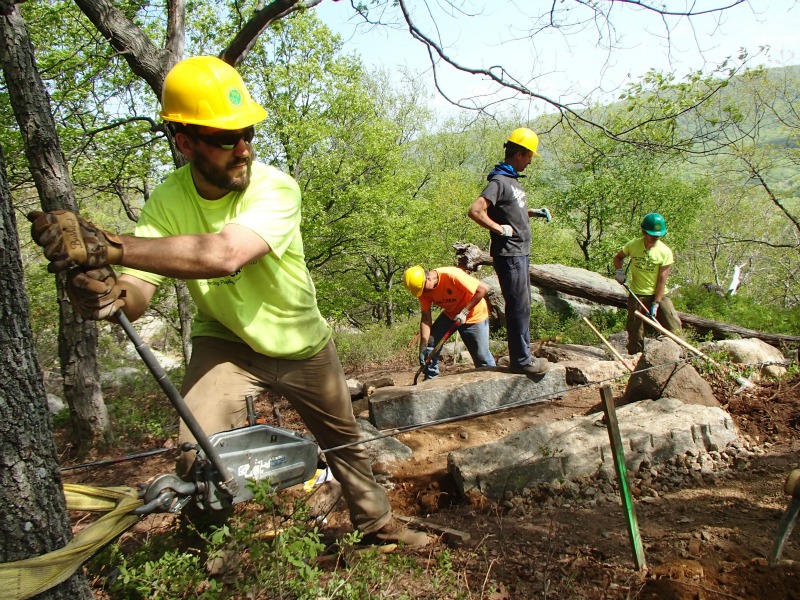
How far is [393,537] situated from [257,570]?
1057 millimetres

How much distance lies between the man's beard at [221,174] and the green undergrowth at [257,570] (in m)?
1.21

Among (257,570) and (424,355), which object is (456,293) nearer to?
(424,355)

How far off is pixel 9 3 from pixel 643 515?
12.7 ft

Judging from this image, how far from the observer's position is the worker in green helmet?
694 cm

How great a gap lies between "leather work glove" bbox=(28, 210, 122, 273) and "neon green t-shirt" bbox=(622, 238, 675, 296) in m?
6.78

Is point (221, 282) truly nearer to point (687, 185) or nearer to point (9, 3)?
point (9, 3)

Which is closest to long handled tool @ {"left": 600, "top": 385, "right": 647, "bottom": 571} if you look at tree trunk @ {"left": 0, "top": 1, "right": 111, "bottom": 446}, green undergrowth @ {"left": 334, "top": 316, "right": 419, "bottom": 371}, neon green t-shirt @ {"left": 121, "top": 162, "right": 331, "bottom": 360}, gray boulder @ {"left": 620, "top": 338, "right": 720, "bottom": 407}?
neon green t-shirt @ {"left": 121, "top": 162, "right": 331, "bottom": 360}

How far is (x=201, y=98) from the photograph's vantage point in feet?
7.07

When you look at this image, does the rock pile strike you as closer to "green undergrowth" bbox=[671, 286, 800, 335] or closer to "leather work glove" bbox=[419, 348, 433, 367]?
"leather work glove" bbox=[419, 348, 433, 367]

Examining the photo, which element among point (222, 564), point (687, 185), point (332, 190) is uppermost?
point (332, 190)

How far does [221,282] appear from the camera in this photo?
2.35 m

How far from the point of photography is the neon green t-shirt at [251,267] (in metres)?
2.27

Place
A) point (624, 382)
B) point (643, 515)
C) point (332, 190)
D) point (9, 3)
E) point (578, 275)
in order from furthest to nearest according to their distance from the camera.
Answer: point (332, 190) < point (578, 275) < point (624, 382) < point (643, 515) < point (9, 3)

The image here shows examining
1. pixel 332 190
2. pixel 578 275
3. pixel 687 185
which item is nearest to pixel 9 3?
pixel 578 275
